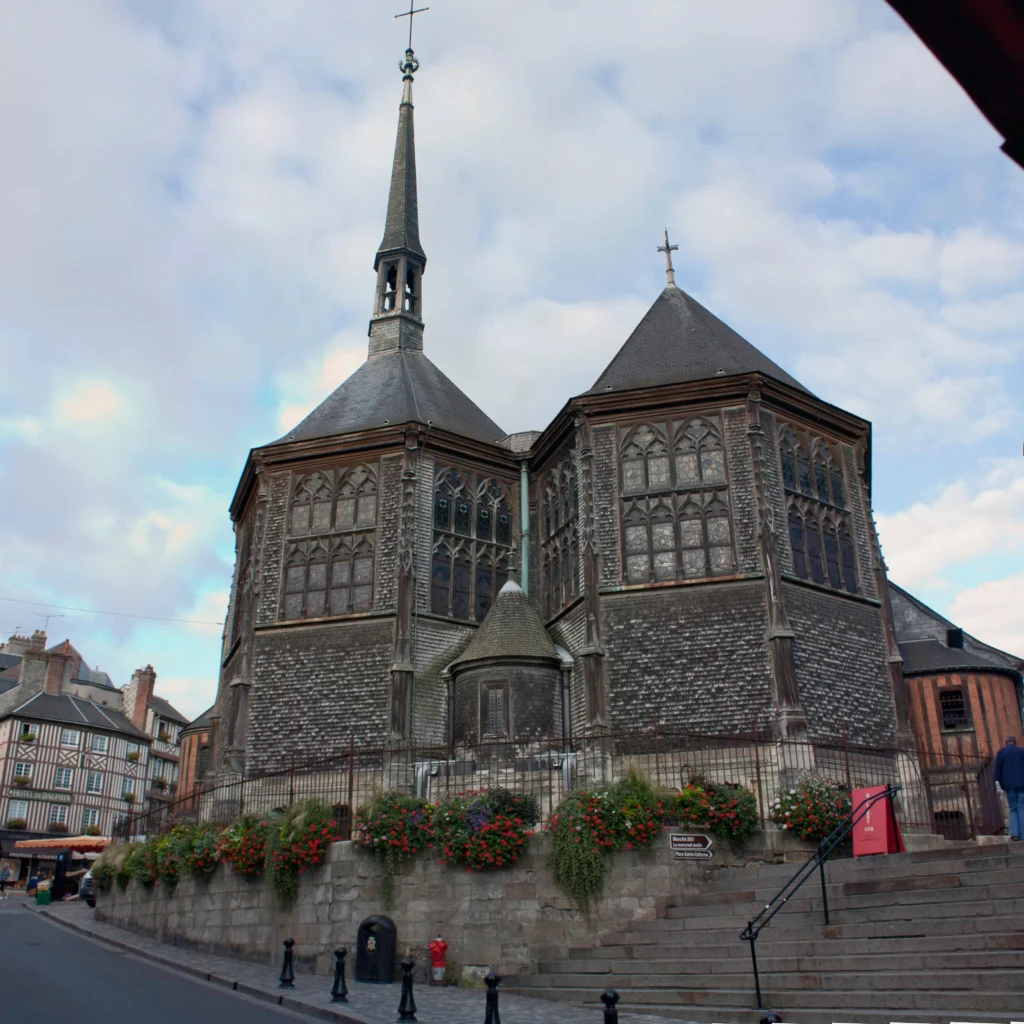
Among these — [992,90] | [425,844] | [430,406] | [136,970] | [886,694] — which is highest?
[430,406]

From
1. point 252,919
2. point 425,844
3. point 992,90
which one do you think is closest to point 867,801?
point 425,844

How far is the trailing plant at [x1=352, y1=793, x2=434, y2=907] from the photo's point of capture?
13617 mm

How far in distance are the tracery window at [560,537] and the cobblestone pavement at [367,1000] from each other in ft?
31.3

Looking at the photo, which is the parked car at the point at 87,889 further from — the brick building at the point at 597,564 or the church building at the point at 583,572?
the church building at the point at 583,572

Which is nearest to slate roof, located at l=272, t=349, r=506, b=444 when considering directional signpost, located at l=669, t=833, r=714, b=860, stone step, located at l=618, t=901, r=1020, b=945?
directional signpost, located at l=669, t=833, r=714, b=860

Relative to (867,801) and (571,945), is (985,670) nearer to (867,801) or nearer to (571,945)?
(867,801)

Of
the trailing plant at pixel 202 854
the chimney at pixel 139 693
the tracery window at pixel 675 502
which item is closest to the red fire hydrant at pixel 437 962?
the trailing plant at pixel 202 854

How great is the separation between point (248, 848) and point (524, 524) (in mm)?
10646

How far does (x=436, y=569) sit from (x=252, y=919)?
28.7ft

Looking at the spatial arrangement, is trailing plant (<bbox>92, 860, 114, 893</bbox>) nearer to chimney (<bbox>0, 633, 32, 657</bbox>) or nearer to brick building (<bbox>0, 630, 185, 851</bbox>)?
brick building (<bbox>0, 630, 185, 851</bbox>)

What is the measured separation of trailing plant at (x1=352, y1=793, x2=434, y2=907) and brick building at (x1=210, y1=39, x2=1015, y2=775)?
5.50m

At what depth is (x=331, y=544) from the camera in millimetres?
22391

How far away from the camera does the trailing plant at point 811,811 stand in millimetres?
13438

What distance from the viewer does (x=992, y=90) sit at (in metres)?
2.44
